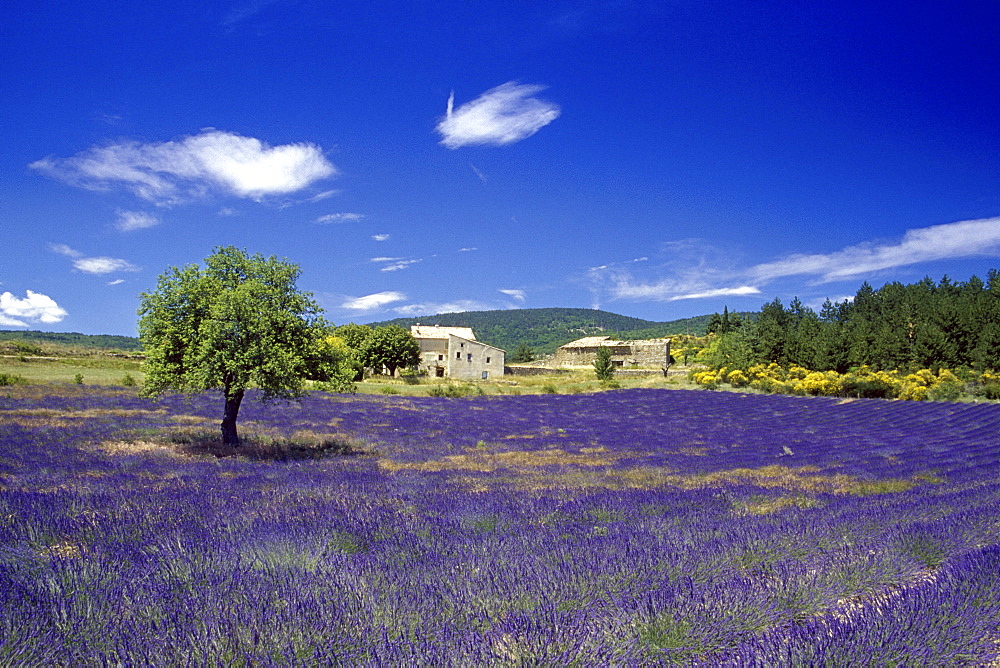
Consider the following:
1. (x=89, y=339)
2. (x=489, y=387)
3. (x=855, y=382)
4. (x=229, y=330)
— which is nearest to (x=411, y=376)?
(x=489, y=387)

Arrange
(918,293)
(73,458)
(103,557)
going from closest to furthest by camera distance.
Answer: (103,557), (73,458), (918,293)

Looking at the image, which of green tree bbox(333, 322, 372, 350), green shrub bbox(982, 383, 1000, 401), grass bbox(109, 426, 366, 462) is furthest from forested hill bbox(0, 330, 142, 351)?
green shrub bbox(982, 383, 1000, 401)

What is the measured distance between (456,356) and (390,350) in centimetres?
1261

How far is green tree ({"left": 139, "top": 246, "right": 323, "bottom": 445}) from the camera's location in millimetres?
11883

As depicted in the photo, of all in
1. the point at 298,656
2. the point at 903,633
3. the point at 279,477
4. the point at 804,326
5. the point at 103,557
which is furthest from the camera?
the point at 804,326

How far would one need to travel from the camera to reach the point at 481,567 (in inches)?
136

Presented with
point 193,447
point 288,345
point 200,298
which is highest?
point 200,298

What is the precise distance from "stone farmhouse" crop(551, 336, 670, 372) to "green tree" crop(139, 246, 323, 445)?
71.2m

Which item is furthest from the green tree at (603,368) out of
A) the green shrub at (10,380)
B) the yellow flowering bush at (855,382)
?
the green shrub at (10,380)

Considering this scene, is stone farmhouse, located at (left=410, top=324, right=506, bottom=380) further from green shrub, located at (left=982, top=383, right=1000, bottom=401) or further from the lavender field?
the lavender field

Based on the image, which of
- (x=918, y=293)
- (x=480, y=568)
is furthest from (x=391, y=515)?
(x=918, y=293)

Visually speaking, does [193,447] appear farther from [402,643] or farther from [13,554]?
[402,643]

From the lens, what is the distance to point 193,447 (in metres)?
12.2

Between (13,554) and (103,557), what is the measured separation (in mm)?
673
